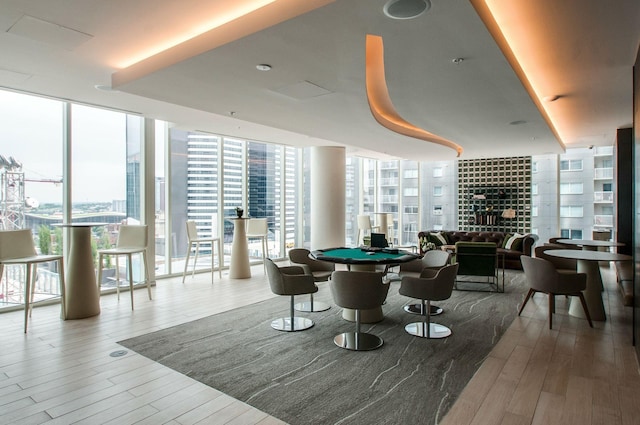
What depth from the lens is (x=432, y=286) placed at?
407 centimetres

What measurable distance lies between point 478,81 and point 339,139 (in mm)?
3640

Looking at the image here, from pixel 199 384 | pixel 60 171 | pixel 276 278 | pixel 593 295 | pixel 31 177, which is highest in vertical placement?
pixel 60 171

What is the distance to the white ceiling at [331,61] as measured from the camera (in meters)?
2.81

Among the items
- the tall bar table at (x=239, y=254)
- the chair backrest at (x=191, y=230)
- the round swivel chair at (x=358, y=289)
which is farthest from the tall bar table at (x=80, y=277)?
the round swivel chair at (x=358, y=289)

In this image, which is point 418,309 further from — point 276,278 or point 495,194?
point 495,194

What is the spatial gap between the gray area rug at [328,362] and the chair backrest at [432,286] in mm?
504

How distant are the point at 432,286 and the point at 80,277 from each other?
440 centimetres

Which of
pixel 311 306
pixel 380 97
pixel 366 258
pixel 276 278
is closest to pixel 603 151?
pixel 380 97

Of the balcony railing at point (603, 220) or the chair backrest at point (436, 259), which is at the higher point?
the balcony railing at point (603, 220)

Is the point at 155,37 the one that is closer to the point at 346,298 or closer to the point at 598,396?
the point at 346,298

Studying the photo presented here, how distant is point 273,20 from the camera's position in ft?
8.90

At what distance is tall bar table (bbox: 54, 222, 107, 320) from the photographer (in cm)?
489

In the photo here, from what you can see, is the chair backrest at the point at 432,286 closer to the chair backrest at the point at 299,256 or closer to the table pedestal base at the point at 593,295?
the chair backrest at the point at 299,256

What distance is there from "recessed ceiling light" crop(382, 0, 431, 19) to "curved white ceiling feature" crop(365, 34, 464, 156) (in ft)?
3.26
